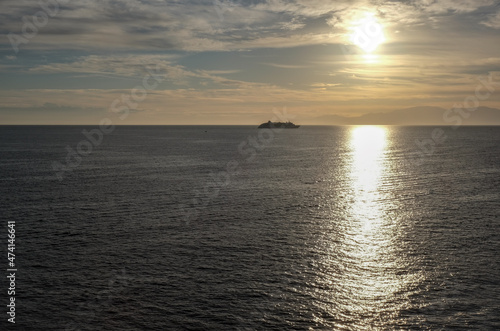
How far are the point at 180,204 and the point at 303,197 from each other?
29.4m

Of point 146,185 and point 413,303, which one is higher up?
point 146,185

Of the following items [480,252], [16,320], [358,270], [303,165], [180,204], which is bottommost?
[16,320]

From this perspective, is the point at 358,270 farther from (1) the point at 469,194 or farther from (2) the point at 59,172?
(2) the point at 59,172

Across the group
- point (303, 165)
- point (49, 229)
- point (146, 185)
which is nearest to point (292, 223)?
point (49, 229)

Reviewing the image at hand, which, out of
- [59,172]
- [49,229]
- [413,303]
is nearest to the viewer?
[413,303]

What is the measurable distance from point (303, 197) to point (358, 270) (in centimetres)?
4370

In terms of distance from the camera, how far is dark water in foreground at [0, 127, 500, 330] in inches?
1521

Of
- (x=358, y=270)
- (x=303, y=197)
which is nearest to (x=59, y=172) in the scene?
(x=303, y=197)

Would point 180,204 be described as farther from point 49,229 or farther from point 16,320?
point 16,320

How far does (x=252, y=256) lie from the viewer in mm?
53188

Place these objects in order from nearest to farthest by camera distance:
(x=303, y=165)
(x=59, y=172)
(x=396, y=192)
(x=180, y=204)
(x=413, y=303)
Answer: (x=413, y=303)
(x=180, y=204)
(x=396, y=192)
(x=59, y=172)
(x=303, y=165)

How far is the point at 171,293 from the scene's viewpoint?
140 feet

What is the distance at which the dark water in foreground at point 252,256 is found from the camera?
3862 cm

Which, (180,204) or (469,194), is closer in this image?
(180,204)
